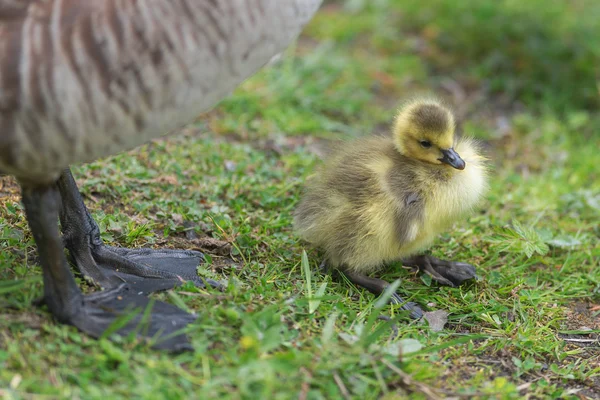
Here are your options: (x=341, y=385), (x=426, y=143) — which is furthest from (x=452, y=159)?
(x=341, y=385)

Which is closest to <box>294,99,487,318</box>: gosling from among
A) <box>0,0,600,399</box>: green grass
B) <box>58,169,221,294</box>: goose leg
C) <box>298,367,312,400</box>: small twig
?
<box>0,0,600,399</box>: green grass

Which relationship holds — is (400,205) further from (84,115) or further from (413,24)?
(413,24)

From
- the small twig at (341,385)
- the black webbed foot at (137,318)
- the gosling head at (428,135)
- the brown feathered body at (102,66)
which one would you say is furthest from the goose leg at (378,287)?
the brown feathered body at (102,66)

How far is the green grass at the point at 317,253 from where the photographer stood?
2580 millimetres

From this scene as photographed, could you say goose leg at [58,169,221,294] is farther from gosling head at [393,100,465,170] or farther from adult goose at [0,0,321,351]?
gosling head at [393,100,465,170]

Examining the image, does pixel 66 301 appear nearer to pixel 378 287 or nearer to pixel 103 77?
pixel 103 77

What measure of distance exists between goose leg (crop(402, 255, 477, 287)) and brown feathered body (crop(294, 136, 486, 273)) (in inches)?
5.5

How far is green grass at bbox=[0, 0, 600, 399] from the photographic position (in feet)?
8.46

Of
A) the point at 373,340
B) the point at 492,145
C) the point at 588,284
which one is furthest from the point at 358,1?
the point at 373,340

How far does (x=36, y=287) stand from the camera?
286cm

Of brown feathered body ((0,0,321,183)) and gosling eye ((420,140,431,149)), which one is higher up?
brown feathered body ((0,0,321,183))

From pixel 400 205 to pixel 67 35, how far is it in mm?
1717

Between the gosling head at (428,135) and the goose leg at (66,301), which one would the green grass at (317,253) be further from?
the gosling head at (428,135)

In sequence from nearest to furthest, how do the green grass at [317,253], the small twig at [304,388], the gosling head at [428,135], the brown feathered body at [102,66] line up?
the brown feathered body at [102,66]
the small twig at [304,388]
the green grass at [317,253]
the gosling head at [428,135]
